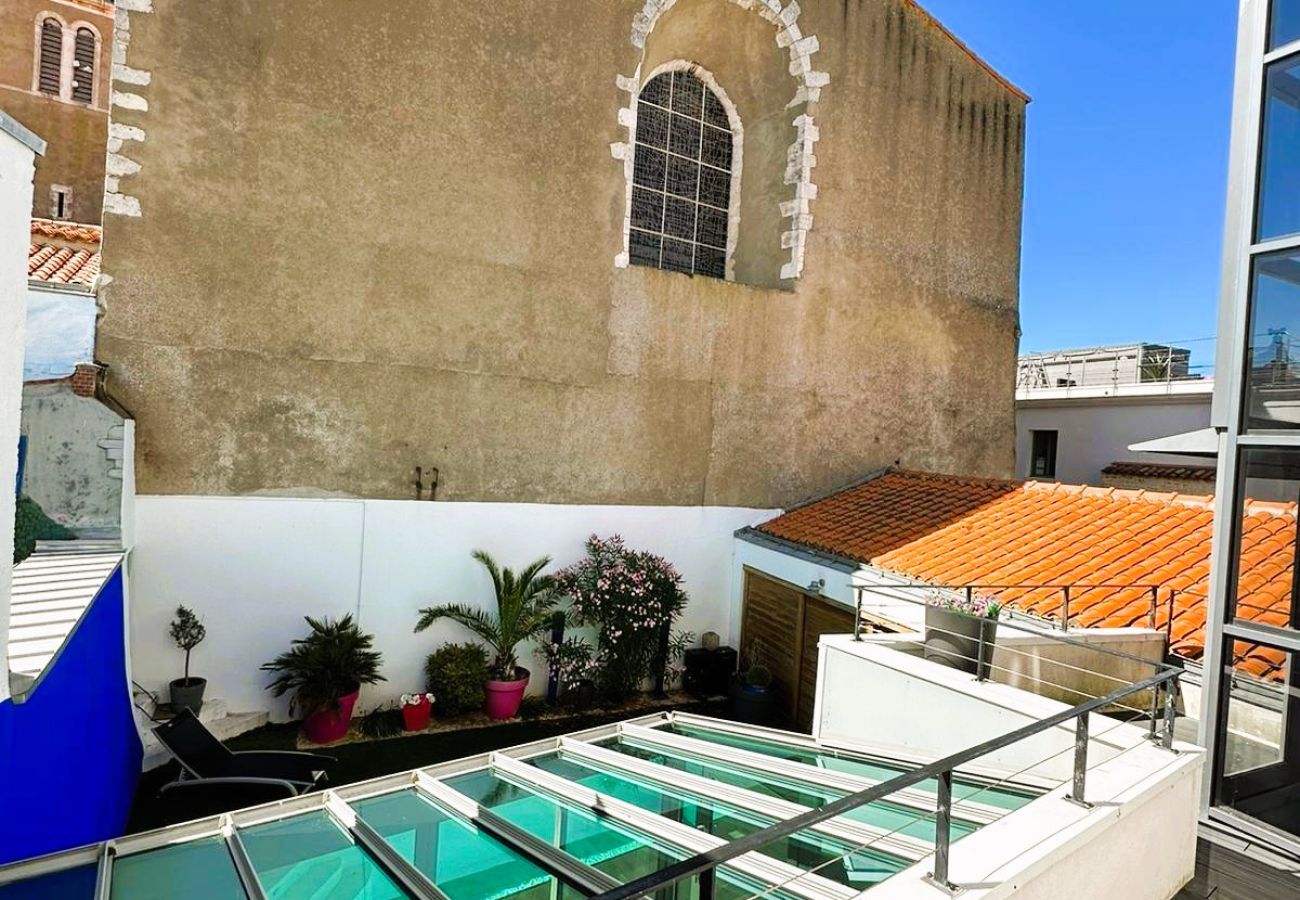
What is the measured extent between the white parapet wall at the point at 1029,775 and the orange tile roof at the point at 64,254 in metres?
8.26

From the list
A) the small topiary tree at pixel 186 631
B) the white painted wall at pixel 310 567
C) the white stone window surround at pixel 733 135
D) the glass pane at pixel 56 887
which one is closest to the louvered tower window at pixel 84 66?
the white stone window surround at pixel 733 135

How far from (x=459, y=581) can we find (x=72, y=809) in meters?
5.29

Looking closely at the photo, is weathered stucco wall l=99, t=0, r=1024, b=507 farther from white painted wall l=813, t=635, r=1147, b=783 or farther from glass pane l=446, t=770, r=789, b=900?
glass pane l=446, t=770, r=789, b=900

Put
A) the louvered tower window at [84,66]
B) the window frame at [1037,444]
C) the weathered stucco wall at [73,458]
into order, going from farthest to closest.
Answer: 1. the window frame at [1037,444]
2. the louvered tower window at [84,66]
3. the weathered stucco wall at [73,458]

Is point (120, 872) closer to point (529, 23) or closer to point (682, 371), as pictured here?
point (682, 371)

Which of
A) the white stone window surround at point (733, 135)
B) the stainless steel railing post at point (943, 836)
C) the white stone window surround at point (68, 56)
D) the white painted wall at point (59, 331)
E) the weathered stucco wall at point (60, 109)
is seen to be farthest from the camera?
the white stone window surround at point (68, 56)

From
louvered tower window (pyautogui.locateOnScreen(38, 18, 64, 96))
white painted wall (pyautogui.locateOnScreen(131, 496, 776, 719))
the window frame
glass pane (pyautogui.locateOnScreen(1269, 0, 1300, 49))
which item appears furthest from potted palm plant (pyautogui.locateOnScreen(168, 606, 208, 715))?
the window frame

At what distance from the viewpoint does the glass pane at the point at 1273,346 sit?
161 inches

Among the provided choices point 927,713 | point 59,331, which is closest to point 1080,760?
point 927,713

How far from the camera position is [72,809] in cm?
416

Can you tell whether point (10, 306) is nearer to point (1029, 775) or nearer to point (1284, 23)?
point (1029, 775)

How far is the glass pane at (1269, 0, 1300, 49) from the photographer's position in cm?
420

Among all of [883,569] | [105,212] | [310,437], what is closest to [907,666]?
[883,569]

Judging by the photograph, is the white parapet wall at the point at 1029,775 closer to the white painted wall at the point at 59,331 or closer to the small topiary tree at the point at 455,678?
the small topiary tree at the point at 455,678
